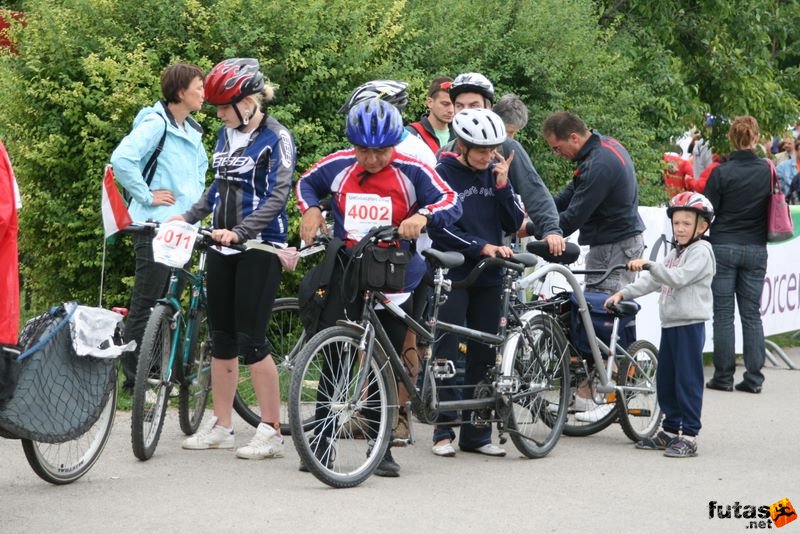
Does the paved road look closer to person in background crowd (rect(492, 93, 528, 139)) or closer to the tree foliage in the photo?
person in background crowd (rect(492, 93, 528, 139))

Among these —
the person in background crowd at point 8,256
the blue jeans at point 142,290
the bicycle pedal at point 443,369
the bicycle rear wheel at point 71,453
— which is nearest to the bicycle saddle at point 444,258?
the bicycle pedal at point 443,369

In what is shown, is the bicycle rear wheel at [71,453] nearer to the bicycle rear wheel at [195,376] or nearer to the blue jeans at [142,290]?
the bicycle rear wheel at [195,376]

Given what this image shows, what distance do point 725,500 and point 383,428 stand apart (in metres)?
1.67

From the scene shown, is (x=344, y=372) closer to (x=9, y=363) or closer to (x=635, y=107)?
(x=9, y=363)

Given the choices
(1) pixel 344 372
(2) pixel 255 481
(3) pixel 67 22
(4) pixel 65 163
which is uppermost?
(3) pixel 67 22

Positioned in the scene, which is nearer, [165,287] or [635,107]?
[165,287]

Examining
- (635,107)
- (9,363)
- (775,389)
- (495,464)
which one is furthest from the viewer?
(635,107)

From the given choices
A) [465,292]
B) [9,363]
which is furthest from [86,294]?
[9,363]

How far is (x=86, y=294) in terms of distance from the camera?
10.6 meters

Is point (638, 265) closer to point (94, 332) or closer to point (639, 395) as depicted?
point (639, 395)

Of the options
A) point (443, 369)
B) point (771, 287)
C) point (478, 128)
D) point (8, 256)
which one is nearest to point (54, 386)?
point (8, 256)

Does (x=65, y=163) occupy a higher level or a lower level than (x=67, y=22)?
lower

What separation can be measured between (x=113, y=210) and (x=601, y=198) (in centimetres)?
297

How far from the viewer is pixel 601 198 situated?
344 inches
